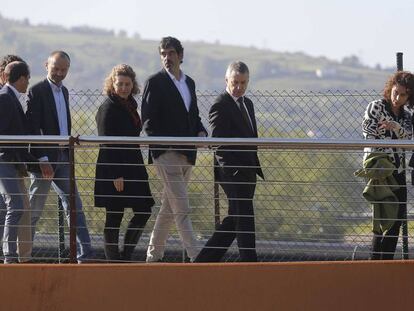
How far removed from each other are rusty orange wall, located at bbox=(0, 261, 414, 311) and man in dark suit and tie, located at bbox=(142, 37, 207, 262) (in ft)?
3.35

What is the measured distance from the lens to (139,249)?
1212cm

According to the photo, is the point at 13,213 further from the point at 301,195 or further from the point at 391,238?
the point at 391,238

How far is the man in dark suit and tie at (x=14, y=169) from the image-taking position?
35.7 feet

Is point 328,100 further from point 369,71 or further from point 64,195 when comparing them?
point 369,71

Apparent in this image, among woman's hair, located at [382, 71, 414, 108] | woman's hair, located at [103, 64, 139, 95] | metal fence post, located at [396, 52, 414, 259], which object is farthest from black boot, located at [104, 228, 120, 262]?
Result: woman's hair, located at [382, 71, 414, 108]

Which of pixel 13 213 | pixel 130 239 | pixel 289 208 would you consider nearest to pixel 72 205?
pixel 13 213

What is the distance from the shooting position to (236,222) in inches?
432

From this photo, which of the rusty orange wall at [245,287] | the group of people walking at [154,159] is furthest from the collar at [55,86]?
the rusty orange wall at [245,287]

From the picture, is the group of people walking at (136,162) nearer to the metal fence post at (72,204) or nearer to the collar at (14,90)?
the collar at (14,90)

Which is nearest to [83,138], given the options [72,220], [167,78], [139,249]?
[72,220]

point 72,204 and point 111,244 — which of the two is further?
point 111,244

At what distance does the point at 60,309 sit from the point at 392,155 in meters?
2.96

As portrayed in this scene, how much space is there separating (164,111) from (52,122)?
98cm

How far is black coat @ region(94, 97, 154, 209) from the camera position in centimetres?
1091
